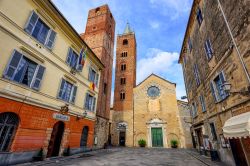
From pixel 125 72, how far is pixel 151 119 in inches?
446

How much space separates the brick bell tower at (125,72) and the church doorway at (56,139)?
1720 centimetres

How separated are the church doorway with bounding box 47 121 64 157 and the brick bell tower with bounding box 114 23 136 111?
1720cm

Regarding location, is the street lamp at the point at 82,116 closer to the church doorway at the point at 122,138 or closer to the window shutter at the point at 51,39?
the window shutter at the point at 51,39

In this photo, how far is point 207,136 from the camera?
1110cm

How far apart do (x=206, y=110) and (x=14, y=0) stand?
1488 cm

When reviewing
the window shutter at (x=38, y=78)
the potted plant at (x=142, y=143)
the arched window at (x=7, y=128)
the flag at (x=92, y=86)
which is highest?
the flag at (x=92, y=86)

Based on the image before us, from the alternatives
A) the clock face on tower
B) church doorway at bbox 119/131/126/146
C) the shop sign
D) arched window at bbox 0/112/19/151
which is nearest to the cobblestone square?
arched window at bbox 0/112/19/151

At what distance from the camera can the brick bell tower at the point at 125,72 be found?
91.4ft

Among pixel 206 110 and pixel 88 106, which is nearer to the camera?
pixel 206 110

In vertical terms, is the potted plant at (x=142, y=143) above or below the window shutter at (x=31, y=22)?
below

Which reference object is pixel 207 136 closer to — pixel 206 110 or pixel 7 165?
pixel 206 110

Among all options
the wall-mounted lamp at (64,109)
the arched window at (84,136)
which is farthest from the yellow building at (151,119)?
the wall-mounted lamp at (64,109)

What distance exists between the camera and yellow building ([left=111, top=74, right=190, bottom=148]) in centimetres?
2348

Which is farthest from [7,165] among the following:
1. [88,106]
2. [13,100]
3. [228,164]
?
[228,164]
